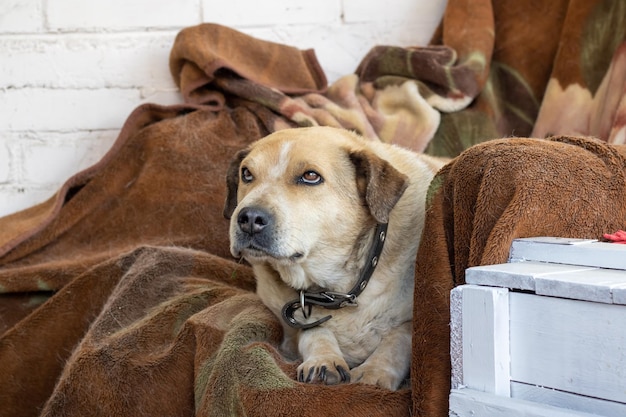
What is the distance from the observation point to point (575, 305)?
1.16m

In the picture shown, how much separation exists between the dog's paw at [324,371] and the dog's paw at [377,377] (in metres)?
0.02

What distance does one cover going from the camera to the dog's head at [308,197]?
1.81 meters

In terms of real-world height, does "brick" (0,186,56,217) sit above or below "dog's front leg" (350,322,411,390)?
above

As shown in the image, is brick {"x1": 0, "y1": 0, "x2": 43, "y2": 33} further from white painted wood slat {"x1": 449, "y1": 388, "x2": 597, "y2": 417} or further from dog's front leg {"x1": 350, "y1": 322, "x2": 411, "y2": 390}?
white painted wood slat {"x1": 449, "y1": 388, "x2": 597, "y2": 417}

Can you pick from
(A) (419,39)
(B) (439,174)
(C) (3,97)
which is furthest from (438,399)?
(C) (3,97)

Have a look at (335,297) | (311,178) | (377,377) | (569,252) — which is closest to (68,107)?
(311,178)

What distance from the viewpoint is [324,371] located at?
5.49 ft

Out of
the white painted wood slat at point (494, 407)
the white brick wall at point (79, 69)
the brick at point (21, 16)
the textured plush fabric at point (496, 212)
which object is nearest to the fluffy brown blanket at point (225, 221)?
the textured plush fabric at point (496, 212)

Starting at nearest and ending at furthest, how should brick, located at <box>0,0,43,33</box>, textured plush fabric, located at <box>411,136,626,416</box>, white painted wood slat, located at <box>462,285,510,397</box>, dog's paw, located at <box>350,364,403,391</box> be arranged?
white painted wood slat, located at <box>462,285,510,397</box>
textured plush fabric, located at <box>411,136,626,416</box>
dog's paw, located at <box>350,364,403,391</box>
brick, located at <box>0,0,43,33</box>

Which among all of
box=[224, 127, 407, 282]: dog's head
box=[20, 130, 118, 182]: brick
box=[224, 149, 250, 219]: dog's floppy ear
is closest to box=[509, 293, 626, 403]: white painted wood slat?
box=[224, 127, 407, 282]: dog's head

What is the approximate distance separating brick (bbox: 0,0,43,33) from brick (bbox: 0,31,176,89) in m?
0.03

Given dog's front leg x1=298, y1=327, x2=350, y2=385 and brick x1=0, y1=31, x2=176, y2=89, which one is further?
brick x1=0, y1=31, x2=176, y2=89

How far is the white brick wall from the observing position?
3.16 m

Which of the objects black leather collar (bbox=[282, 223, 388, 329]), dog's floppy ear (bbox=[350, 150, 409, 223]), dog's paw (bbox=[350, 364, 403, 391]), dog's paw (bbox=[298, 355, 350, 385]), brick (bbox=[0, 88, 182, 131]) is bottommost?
dog's paw (bbox=[350, 364, 403, 391])
